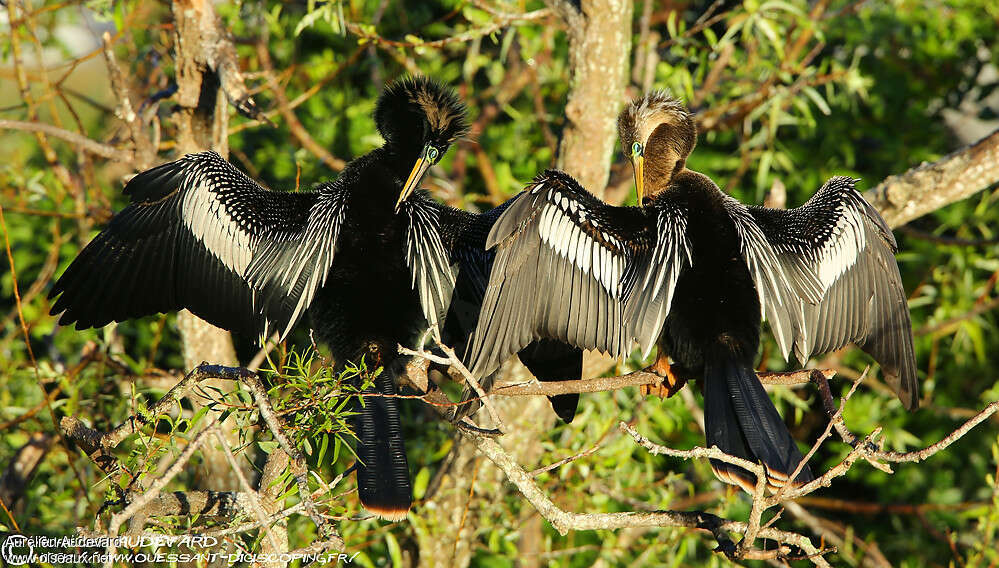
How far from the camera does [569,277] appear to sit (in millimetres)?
2303

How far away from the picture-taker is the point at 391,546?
297cm

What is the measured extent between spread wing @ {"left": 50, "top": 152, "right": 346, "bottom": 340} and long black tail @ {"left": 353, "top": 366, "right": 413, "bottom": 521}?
534mm

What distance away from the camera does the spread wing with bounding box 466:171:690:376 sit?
88.0 inches

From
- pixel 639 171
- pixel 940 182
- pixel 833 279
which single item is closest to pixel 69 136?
pixel 639 171

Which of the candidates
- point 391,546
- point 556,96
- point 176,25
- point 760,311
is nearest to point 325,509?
point 391,546

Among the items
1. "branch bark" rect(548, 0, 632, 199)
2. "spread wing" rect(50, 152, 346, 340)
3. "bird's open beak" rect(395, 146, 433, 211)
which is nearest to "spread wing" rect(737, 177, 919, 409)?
"branch bark" rect(548, 0, 632, 199)

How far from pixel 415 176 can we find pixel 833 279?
131 cm

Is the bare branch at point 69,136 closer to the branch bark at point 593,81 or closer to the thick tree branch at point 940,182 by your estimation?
the branch bark at point 593,81

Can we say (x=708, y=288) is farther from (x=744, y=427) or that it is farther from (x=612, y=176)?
(x=612, y=176)

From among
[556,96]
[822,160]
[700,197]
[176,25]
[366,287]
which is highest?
[556,96]

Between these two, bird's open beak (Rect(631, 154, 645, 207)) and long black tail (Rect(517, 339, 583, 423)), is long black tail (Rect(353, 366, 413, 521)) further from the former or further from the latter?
bird's open beak (Rect(631, 154, 645, 207))

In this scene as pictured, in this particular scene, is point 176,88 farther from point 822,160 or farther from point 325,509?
point 822,160

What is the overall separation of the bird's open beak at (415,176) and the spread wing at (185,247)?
26 cm

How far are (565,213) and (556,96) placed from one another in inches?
94.8
